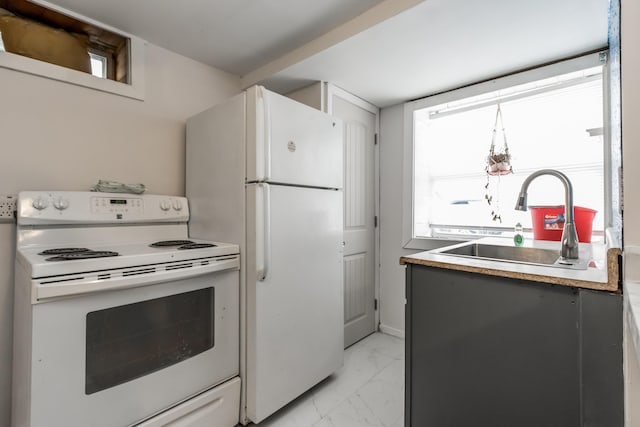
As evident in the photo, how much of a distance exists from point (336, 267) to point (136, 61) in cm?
182

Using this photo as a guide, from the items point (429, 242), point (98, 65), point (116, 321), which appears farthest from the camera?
point (429, 242)

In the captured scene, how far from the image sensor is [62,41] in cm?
166

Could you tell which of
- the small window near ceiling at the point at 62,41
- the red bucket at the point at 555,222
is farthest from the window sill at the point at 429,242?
the small window near ceiling at the point at 62,41

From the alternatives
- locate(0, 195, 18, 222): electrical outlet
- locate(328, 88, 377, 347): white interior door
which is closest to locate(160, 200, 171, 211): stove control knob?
locate(0, 195, 18, 222): electrical outlet

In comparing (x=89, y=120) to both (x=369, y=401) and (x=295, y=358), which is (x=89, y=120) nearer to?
(x=295, y=358)

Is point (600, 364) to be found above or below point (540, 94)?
below

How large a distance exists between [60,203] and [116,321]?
738mm

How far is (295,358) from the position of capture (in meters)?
1.68

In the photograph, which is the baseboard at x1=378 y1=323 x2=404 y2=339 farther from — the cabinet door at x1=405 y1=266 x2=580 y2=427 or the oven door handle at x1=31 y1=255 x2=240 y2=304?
the oven door handle at x1=31 y1=255 x2=240 y2=304

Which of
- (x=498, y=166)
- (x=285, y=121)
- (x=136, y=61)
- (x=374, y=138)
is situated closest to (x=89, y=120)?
(x=136, y=61)

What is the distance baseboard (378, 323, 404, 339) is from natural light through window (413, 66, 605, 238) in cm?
89

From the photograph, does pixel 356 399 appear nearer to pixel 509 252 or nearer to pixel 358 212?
pixel 509 252

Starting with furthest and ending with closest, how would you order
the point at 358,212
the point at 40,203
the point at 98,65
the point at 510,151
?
1. the point at 358,212
2. the point at 510,151
3. the point at 98,65
4. the point at 40,203

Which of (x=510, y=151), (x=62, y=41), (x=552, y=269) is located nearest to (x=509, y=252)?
(x=552, y=269)
